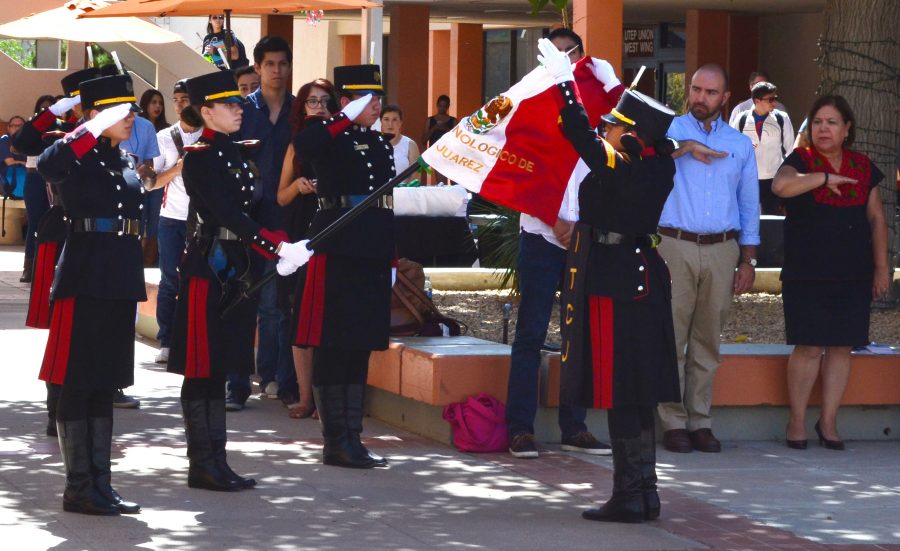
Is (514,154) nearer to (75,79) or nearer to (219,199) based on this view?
(219,199)

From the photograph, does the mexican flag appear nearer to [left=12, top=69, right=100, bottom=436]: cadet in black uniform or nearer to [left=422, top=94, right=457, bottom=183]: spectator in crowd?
[left=12, top=69, right=100, bottom=436]: cadet in black uniform

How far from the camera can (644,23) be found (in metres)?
32.2

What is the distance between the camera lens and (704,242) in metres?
8.59

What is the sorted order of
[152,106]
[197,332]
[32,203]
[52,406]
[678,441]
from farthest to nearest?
[32,203], [152,106], [678,441], [52,406], [197,332]

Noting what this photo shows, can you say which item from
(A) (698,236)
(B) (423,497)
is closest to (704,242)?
(A) (698,236)

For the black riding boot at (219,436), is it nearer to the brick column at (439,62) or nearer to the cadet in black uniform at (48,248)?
the cadet in black uniform at (48,248)

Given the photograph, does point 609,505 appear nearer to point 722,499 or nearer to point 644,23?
point 722,499

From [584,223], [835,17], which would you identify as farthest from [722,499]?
[835,17]

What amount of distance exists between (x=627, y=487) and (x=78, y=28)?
8.75 meters

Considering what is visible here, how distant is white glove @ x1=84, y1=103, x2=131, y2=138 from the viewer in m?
6.82

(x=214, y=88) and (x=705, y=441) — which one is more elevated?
(x=214, y=88)

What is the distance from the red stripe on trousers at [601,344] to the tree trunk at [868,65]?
5.66 meters

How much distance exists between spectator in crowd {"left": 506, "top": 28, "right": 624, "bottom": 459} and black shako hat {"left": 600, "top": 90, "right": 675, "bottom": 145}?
1.42 m

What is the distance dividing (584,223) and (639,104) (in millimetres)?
565
